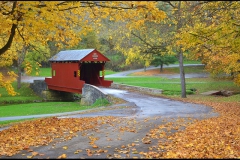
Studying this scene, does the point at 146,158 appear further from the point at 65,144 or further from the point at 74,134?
the point at 74,134

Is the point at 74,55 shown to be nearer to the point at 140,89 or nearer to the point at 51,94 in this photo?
the point at 140,89

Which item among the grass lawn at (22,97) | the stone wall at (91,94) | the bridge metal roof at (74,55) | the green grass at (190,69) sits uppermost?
the bridge metal roof at (74,55)

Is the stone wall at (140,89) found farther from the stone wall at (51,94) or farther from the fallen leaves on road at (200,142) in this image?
the fallen leaves on road at (200,142)

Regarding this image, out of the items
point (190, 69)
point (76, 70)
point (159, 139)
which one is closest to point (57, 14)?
point (159, 139)

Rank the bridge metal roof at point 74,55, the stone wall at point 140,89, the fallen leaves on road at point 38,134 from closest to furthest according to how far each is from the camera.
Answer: the fallen leaves on road at point 38,134 < the stone wall at point 140,89 < the bridge metal roof at point 74,55

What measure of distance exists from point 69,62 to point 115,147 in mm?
22223

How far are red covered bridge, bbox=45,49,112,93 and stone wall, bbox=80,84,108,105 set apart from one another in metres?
1.12

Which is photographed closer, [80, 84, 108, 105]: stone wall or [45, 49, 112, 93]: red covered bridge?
[80, 84, 108, 105]: stone wall

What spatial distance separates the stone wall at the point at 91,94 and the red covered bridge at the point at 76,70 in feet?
3.67

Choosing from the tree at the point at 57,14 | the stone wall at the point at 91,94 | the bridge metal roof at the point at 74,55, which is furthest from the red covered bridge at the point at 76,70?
the tree at the point at 57,14

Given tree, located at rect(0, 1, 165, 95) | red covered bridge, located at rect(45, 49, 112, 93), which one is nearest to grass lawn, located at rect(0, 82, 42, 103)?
red covered bridge, located at rect(45, 49, 112, 93)

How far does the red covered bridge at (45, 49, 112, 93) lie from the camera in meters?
27.4

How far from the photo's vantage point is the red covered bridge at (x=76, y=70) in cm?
2744

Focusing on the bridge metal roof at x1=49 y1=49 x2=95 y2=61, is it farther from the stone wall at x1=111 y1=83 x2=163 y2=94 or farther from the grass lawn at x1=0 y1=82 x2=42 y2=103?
the grass lawn at x1=0 y1=82 x2=42 y2=103
